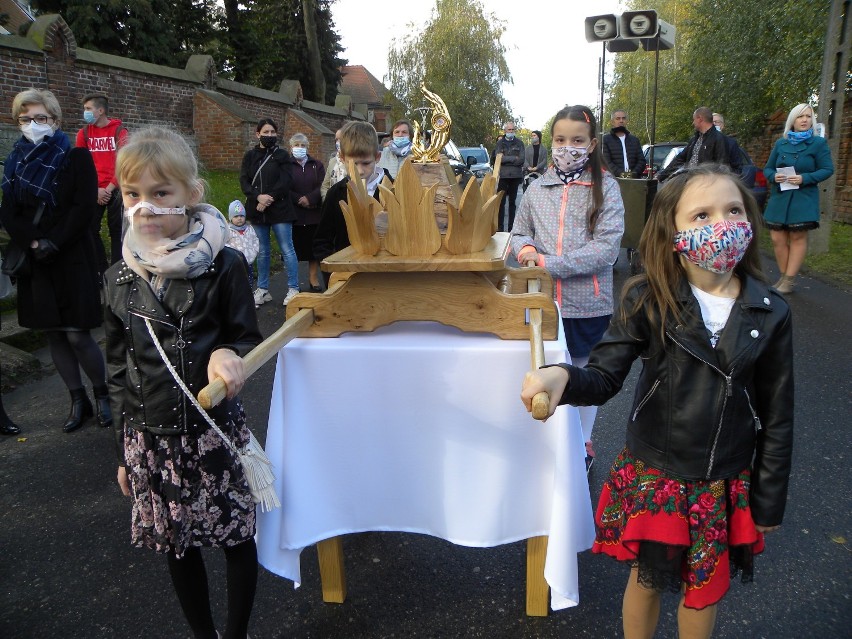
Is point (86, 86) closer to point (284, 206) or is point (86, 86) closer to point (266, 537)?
point (284, 206)

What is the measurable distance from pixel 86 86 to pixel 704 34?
13.9 m

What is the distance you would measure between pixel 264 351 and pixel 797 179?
253 inches

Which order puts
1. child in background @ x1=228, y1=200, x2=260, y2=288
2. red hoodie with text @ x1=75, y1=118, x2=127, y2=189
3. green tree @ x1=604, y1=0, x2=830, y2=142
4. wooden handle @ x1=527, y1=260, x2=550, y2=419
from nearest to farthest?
wooden handle @ x1=527, y1=260, x2=550, y2=419 < red hoodie with text @ x1=75, y1=118, x2=127, y2=189 < child in background @ x1=228, y1=200, x2=260, y2=288 < green tree @ x1=604, y1=0, x2=830, y2=142

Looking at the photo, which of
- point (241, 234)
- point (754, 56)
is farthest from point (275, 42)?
point (241, 234)

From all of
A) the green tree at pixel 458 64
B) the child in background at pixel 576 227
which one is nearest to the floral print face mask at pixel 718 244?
the child in background at pixel 576 227

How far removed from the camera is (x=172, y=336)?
1.78 meters

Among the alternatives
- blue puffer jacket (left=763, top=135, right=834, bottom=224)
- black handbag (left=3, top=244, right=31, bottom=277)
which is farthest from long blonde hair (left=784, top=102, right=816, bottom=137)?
black handbag (left=3, top=244, right=31, bottom=277)

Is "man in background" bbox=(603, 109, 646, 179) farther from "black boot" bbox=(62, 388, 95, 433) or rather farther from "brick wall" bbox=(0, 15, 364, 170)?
"brick wall" bbox=(0, 15, 364, 170)

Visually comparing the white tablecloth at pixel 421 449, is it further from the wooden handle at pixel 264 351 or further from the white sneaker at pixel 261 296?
the white sneaker at pixel 261 296

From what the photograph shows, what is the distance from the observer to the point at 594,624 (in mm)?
2250

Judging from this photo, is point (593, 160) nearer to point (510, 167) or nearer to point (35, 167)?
point (35, 167)

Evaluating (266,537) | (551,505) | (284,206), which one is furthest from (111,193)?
(551,505)

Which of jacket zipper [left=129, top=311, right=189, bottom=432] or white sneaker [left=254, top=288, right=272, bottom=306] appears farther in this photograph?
white sneaker [left=254, top=288, right=272, bottom=306]

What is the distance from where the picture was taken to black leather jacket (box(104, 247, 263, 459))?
5.83 ft
